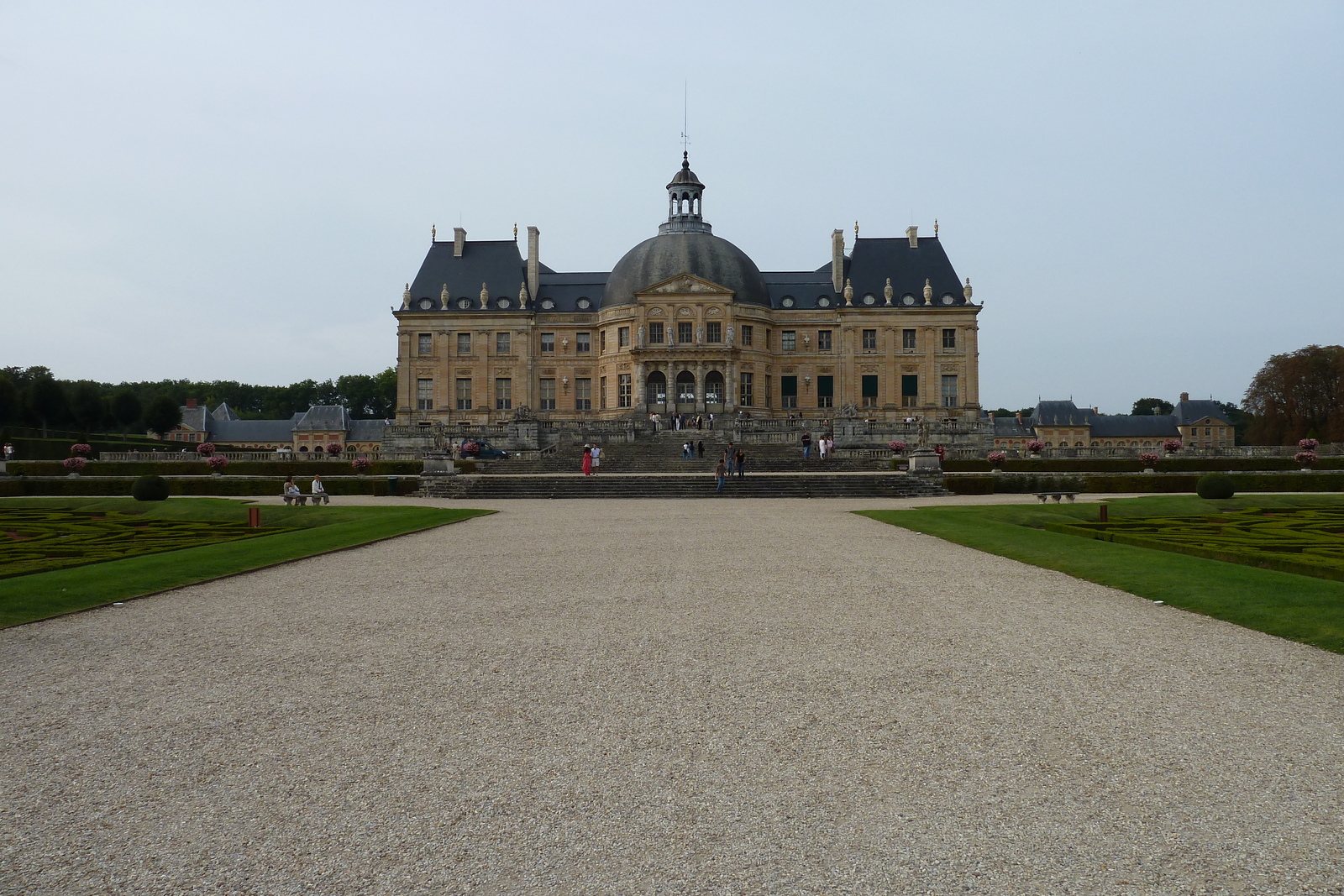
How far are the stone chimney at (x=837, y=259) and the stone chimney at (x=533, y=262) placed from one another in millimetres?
22656

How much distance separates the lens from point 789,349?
→ 7194 centimetres

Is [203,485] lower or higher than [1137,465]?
lower

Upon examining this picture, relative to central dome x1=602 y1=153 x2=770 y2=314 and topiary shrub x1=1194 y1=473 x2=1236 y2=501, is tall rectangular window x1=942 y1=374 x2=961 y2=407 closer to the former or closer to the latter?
central dome x1=602 y1=153 x2=770 y2=314

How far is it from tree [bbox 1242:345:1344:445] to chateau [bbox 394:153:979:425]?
25.7 m

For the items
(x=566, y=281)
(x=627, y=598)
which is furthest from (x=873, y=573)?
(x=566, y=281)

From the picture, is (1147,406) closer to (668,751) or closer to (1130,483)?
(1130,483)

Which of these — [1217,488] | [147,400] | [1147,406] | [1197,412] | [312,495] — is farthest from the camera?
[1147,406]

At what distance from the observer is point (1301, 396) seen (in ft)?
243

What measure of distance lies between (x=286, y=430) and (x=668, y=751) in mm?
108408

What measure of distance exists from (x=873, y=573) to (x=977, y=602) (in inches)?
113

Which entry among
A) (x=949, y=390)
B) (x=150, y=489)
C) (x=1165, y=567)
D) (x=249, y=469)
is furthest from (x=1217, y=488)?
(x=949, y=390)

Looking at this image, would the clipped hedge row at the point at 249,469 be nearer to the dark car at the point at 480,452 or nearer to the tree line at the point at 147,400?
the dark car at the point at 480,452

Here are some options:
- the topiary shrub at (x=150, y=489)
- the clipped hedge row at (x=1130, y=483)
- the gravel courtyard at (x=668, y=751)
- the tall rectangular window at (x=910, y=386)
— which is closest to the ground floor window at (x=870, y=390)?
the tall rectangular window at (x=910, y=386)

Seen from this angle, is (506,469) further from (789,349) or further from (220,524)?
(789,349)
